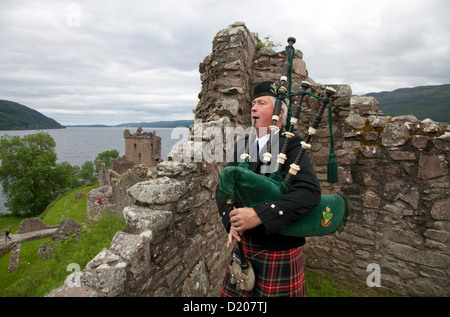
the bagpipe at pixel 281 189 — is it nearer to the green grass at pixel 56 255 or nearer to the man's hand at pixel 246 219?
the man's hand at pixel 246 219

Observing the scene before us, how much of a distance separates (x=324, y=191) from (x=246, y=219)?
3918mm

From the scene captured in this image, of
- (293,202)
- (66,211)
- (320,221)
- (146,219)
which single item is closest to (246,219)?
(293,202)

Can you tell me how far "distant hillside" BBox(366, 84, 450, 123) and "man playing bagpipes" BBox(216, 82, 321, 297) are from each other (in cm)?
7995

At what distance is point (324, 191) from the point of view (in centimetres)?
529

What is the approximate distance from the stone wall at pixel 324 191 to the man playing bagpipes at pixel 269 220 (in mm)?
961

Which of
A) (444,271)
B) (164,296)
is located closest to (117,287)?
(164,296)

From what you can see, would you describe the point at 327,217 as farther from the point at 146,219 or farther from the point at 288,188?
the point at 146,219

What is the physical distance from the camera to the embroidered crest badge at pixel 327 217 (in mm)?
2041

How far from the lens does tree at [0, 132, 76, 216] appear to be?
39.2 m

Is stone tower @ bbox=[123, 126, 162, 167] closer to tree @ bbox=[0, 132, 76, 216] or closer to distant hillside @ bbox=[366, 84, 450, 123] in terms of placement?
tree @ bbox=[0, 132, 76, 216]

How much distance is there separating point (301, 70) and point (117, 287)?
5388 millimetres

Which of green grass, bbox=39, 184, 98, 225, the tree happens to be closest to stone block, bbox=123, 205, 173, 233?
green grass, bbox=39, 184, 98, 225

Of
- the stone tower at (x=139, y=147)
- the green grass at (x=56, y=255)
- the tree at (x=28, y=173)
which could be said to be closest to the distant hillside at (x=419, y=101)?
the stone tower at (x=139, y=147)

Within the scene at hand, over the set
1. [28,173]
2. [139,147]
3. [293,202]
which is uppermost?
[293,202]
